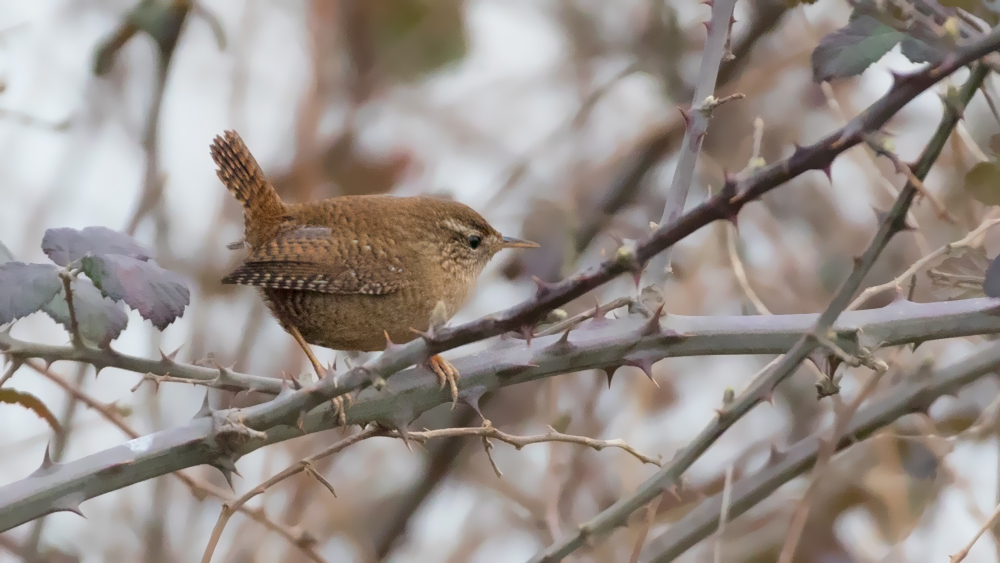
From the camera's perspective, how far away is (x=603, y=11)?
364 centimetres

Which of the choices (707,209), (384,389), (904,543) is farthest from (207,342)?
(707,209)

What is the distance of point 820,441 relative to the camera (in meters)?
1.67

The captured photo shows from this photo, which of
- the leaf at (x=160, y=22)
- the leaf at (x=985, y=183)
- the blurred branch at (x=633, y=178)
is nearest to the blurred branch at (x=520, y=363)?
the leaf at (x=985, y=183)

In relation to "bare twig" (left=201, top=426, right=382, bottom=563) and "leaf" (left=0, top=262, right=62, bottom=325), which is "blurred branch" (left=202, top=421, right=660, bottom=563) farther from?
"leaf" (left=0, top=262, right=62, bottom=325)

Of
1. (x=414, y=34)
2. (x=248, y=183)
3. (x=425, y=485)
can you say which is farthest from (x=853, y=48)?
(x=414, y=34)

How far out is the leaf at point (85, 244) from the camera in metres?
1.30

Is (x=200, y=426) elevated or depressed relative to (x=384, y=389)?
elevated

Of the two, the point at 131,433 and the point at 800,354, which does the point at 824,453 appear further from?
the point at 131,433

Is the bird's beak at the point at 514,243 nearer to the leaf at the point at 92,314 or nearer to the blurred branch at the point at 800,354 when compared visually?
the blurred branch at the point at 800,354

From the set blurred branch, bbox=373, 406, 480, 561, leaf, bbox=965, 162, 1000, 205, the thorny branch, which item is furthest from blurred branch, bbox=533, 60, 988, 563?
blurred branch, bbox=373, 406, 480, 561

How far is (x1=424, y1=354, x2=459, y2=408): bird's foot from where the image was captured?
1.37 metres

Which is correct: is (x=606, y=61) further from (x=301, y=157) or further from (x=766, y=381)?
(x=766, y=381)

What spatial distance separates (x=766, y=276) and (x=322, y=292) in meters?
1.79

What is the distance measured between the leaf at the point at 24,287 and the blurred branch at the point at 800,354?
0.87 metres
